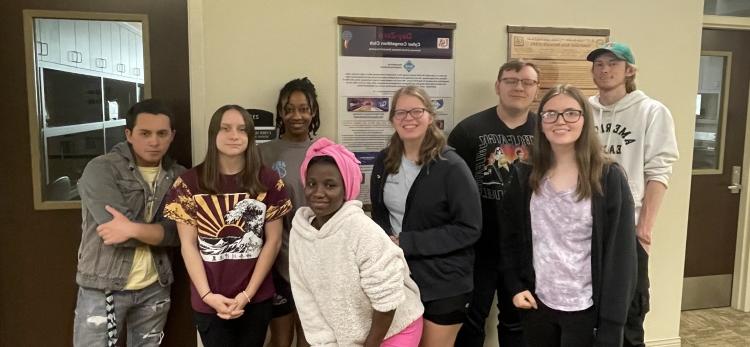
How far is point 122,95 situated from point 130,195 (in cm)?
64

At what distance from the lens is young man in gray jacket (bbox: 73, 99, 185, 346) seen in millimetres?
1979

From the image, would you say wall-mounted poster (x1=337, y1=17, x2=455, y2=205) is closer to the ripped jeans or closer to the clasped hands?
the clasped hands

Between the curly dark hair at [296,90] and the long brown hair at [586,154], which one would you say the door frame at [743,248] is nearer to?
the long brown hair at [586,154]

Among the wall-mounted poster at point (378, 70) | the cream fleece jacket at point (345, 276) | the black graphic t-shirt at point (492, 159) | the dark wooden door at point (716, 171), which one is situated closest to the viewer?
the cream fleece jacket at point (345, 276)

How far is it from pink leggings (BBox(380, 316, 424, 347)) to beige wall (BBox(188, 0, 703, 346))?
1174 millimetres

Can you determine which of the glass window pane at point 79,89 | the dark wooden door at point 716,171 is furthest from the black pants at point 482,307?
the dark wooden door at point 716,171

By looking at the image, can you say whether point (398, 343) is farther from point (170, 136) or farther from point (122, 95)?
point (122, 95)

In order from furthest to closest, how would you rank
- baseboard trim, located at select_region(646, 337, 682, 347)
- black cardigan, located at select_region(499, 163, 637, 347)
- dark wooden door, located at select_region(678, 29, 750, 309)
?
dark wooden door, located at select_region(678, 29, 750, 309) → baseboard trim, located at select_region(646, 337, 682, 347) → black cardigan, located at select_region(499, 163, 637, 347)

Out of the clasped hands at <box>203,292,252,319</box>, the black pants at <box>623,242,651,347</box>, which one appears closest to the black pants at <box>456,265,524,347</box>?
the black pants at <box>623,242,651,347</box>

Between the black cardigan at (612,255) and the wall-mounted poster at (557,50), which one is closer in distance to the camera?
the black cardigan at (612,255)

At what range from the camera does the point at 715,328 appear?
11.5 ft

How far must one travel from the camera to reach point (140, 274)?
208cm

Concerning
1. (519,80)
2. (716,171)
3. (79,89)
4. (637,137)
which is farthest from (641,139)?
(79,89)

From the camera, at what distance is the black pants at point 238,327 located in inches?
76.2
